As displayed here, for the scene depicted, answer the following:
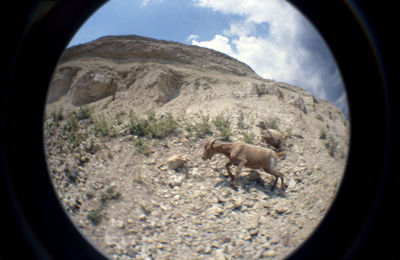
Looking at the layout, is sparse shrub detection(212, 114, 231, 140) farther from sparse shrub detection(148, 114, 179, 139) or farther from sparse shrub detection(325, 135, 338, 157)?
sparse shrub detection(325, 135, 338, 157)

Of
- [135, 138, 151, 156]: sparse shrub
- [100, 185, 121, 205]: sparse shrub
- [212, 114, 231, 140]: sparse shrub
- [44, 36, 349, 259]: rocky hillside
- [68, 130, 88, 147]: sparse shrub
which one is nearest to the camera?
[44, 36, 349, 259]: rocky hillside

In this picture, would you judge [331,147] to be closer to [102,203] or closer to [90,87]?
[102,203]

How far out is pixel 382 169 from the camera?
41.6 inches

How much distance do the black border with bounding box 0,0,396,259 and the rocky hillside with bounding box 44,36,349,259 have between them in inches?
17.3

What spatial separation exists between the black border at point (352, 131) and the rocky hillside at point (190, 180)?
440mm

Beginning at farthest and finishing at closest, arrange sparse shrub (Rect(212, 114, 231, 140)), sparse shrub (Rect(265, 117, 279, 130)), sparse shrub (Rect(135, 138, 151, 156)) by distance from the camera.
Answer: sparse shrub (Rect(265, 117, 279, 130)), sparse shrub (Rect(212, 114, 231, 140)), sparse shrub (Rect(135, 138, 151, 156))

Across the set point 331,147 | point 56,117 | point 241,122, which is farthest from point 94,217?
point 331,147

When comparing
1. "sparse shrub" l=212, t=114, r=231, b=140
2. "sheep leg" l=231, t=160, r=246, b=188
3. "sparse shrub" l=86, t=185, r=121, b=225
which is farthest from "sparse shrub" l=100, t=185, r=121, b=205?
"sparse shrub" l=212, t=114, r=231, b=140

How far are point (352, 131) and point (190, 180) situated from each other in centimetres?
436

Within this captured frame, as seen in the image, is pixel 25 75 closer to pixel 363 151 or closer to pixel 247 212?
pixel 363 151

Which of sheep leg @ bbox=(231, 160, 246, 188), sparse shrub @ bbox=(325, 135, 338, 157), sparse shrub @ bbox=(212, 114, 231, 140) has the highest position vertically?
sparse shrub @ bbox=(325, 135, 338, 157)

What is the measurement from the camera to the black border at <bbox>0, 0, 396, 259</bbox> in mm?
1034

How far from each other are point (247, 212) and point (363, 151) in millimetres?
3394

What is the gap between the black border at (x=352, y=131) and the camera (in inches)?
40.7
